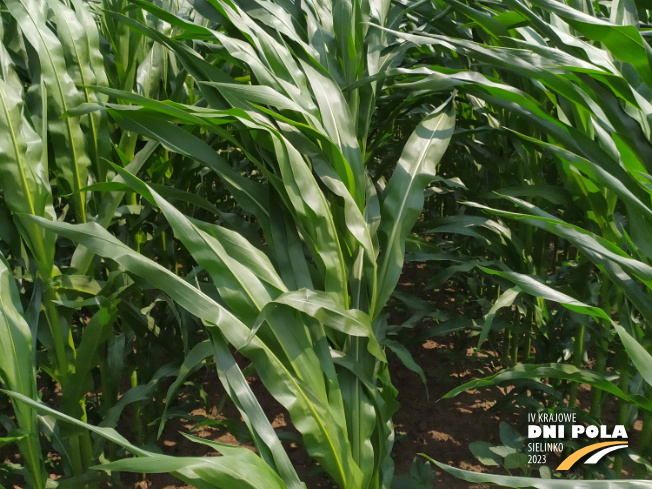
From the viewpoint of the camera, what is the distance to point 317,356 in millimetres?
967

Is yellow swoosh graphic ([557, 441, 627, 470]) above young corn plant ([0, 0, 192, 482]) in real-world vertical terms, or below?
below

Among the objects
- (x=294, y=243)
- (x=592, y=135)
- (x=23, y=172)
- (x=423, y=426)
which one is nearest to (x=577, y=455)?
(x=423, y=426)

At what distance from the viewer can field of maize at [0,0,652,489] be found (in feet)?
2.98

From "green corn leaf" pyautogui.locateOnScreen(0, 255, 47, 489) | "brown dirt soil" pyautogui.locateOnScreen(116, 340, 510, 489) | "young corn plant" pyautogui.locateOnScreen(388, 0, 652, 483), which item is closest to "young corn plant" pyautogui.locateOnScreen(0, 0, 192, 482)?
"green corn leaf" pyautogui.locateOnScreen(0, 255, 47, 489)

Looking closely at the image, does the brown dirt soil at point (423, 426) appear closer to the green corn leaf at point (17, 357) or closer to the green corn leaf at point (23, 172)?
the green corn leaf at point (17, 357)

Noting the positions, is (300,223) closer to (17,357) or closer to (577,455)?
(17,357)

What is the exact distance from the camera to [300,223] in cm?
103

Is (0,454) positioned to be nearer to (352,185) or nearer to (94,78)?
(94,78)

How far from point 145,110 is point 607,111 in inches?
32.3

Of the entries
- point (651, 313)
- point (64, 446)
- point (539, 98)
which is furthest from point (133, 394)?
point (539, 98)

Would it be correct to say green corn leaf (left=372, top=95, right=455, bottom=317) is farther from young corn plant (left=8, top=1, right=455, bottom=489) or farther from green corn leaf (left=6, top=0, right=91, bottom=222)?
green corn leaf (left=6, top=0, right=91, bottom=222)

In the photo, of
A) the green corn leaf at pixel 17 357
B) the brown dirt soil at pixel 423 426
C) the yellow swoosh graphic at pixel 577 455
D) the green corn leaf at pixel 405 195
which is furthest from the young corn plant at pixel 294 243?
the brown dirt soil at pixel 423 426

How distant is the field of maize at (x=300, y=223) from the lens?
0.91 m

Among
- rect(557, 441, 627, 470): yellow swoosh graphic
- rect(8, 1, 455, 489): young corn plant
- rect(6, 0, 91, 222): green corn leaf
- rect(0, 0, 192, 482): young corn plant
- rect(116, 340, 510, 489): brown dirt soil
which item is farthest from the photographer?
rect(116, 340, 510, 489): brown dirt soil
